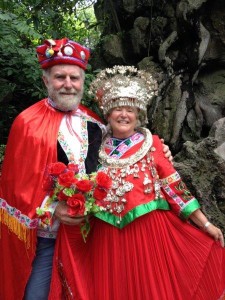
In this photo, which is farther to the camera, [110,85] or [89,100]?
[89,100]

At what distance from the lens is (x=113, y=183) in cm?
237

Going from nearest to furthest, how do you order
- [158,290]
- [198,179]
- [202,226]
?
1. [158,290]
2. [202,226]
3. [198,179]

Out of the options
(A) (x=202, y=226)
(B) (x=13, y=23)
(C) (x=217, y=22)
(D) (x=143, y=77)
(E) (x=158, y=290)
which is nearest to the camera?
(E) (x=158, y=290)

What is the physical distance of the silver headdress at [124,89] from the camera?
248 cm

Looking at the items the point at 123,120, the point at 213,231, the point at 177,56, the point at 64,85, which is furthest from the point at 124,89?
the point at 177,56

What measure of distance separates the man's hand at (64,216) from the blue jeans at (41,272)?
0.32 metres

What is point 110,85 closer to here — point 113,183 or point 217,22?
point 113,183

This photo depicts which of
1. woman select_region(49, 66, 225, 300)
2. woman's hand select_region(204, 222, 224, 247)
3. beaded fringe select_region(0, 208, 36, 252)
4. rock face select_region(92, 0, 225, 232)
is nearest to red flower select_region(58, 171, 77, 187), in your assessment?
woman select_region(49, 66, 225, 300)

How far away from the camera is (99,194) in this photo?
217 centimetres

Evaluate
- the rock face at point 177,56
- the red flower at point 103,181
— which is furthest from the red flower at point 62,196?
the rock face at point 177,56

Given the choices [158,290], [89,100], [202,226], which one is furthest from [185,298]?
[89,100]

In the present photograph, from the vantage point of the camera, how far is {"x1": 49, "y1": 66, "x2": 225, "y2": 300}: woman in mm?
2305

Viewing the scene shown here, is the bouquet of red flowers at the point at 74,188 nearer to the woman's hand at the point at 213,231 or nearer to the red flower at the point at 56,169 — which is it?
the red flower at the point at 56,169

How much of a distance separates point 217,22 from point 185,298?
521cm
